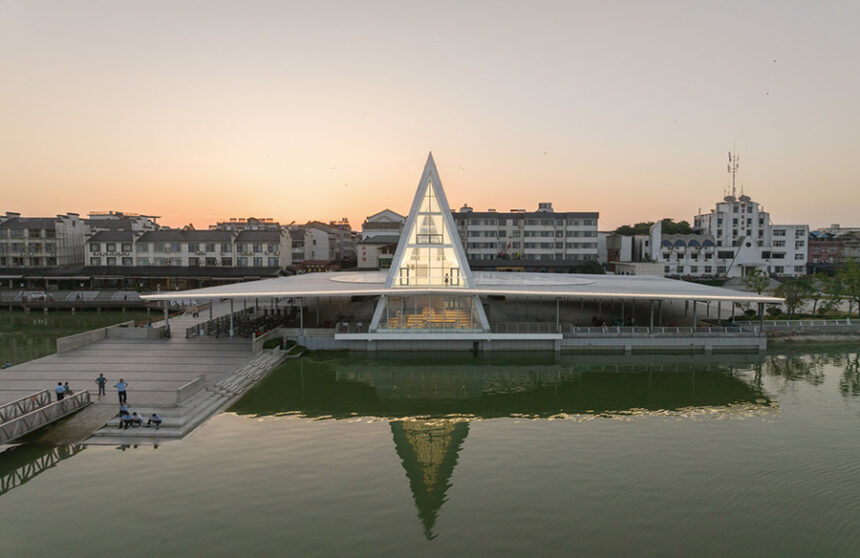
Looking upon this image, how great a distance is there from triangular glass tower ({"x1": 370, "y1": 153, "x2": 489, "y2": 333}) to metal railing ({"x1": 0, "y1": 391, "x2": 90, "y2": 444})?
Result: 637 inches

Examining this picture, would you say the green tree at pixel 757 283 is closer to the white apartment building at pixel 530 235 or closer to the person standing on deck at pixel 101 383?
the white apartment building at pixel 530 235

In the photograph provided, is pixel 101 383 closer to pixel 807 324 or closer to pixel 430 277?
pixel 430 277

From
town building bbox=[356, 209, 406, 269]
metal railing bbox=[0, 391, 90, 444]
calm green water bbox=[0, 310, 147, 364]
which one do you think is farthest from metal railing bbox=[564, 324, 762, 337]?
town building bbox=[356, 209, 406, 269]

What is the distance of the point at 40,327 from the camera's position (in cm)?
4491

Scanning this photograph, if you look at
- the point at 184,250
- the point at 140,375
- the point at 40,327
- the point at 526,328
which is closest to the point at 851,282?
the point at 526,328

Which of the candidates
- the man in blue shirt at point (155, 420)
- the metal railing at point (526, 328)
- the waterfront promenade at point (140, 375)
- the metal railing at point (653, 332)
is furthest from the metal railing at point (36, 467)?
the metal railing at point (653, 332)

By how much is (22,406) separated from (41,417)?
0.94m

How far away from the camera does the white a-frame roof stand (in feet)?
108

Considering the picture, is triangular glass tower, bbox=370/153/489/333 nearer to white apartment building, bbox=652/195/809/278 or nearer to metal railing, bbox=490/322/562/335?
metal railing, bbox=490/322/562/335

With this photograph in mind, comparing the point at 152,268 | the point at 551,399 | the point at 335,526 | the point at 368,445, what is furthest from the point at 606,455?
the point at 152,268

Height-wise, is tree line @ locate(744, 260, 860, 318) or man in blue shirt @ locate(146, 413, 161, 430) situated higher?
tree line @ locate(744, 260, 860, 318)

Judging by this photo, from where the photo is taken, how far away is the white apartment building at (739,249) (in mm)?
73688

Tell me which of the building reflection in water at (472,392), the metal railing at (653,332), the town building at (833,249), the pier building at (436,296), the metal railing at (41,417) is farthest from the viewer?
the town building at (833,249)

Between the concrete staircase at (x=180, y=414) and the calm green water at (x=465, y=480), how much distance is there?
0.59 metres
